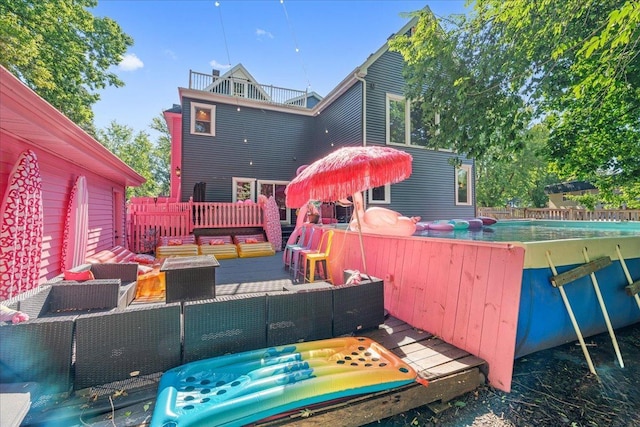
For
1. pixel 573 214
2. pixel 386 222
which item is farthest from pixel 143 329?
pixel 573 214

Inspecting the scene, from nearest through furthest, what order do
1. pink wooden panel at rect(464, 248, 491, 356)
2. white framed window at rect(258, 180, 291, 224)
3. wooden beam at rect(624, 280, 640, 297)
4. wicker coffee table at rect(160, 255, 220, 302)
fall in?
pink wooden panel at rect(464, 248, 491, 356) < wooden beam at rect(624, 280, 640, 297) < wicker coffee table at rect(160, 255, 220, 302) < white framed window at rect(258, 180, 291, 224)

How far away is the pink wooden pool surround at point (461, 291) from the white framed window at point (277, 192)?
8727 mm

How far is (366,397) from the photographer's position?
75.3 inches

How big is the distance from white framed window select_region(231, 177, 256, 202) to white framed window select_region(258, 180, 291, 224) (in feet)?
0.98

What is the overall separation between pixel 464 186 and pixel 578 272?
10275 millimetres

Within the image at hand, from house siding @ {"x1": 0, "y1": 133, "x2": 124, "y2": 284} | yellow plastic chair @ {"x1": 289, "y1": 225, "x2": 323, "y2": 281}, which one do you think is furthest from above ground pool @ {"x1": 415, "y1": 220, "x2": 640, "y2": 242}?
house siding @ {"x1": 0, "y1": 133, "x2": 124, "y2": 284}

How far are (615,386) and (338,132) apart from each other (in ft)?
33.5

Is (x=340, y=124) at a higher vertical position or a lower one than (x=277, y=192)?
higher

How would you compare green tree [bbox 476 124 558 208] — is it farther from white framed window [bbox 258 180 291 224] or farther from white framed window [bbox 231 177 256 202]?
white framed window [bbox 231 177 256 202]

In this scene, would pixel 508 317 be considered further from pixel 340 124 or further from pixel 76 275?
pixel 340 124

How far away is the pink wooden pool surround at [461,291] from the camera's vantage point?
7.36 ft

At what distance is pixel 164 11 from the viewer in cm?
861

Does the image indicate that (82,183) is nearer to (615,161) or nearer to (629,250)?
(629,250)

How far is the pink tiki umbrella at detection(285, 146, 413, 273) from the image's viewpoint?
10.2 ft
